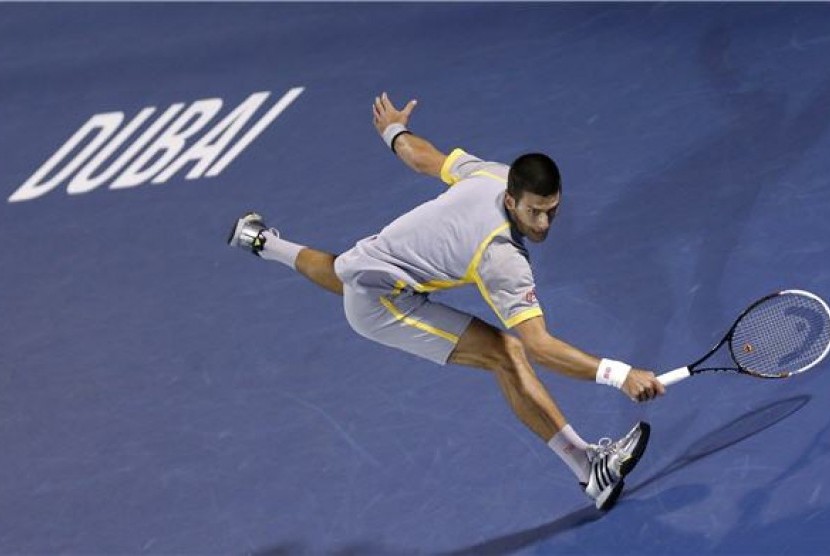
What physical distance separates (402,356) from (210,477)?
Result: 1354 millimetres

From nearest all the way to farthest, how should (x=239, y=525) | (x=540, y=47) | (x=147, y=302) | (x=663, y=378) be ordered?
(x=663, y=378) < (x=239, y=525) < (x=147, y=302) < (x=540, y=47)

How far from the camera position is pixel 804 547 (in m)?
7.94

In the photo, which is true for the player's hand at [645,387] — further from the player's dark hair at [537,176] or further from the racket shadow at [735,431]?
the racket shadow at [735,431]

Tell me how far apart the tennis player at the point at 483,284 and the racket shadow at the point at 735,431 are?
31 cm

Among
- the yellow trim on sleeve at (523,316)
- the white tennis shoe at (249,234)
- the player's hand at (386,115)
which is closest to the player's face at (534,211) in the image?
the yellow trim on sleeve at (523,316)

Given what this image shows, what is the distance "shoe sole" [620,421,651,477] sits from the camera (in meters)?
8.20

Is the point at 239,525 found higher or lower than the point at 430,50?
lower

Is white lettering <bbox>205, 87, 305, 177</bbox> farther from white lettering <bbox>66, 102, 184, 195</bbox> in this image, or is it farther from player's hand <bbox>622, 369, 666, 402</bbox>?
player's hand <bbox>622, 369, 666, 402</bbox>

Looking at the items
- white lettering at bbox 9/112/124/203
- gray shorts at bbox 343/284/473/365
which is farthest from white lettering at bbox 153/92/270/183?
gray shorts at bbox 343/284/473/365

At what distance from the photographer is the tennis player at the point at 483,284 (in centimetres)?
759

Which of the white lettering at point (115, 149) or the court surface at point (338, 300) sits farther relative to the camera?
the white lettering at point (115, 149)

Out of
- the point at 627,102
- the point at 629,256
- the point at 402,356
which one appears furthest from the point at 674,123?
the point at 402,356

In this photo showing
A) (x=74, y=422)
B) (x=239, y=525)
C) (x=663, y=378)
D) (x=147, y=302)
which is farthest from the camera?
(x=147, y=302)

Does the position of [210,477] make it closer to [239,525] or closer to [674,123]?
[239,525]
